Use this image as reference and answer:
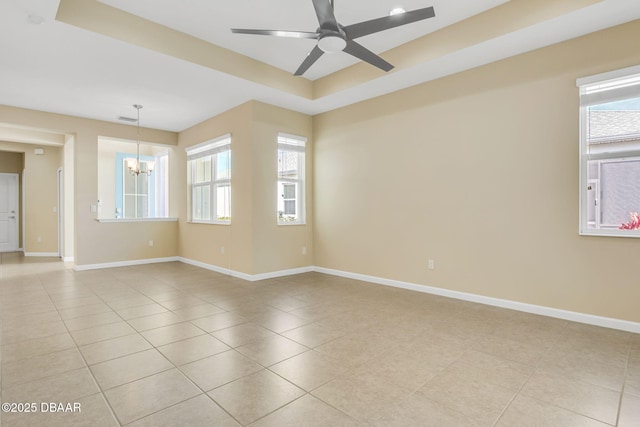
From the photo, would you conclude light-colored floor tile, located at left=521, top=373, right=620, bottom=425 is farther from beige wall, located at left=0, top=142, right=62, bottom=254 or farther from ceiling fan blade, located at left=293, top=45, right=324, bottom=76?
beige wall, located at left=0, top=142, right=62, bottom=254

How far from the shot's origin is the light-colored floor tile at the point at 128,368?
201 centimetres

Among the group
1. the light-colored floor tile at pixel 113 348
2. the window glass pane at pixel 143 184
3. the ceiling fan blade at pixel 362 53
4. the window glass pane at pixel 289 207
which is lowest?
the light-colored floor tile at pixel 113 348

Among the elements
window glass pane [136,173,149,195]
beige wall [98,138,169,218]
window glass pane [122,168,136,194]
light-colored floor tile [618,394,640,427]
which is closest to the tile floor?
light-colored floor tile [618,394,640,427]

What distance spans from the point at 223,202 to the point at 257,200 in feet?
3.85

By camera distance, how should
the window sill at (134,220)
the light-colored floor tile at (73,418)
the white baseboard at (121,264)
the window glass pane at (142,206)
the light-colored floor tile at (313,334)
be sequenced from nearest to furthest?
1. the light-colored floor tile at (73,418)
2. the light-colored floor tile at (313,334)
3. the white baseboard at (121,264)
4. the window sill at (134,220)
5. the window glass pane at (142,206)

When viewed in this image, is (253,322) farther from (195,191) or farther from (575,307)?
(195,191)

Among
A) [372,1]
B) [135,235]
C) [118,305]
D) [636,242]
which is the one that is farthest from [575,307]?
[135,235]

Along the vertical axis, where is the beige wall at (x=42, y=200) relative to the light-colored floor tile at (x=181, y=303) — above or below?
above

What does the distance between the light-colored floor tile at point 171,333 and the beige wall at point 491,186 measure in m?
2.72

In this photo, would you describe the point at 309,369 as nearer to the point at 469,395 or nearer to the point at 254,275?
the point at 469,395

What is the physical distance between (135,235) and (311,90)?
4517mm

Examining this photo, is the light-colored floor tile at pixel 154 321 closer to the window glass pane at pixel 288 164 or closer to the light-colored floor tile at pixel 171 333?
the light-colored floor tile at pixel 171 333

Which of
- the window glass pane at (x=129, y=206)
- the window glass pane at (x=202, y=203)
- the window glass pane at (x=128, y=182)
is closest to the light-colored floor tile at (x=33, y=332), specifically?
the window glass pane at (x=202, y=203)

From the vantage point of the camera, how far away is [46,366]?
7.17 ft
